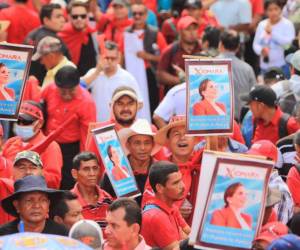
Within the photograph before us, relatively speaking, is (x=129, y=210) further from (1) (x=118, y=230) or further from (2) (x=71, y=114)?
(2) (x=71, y=114)

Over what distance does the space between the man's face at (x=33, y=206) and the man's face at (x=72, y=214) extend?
377mm

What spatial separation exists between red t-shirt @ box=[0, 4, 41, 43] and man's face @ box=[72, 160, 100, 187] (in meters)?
5.39

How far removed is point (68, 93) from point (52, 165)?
6.08 feet

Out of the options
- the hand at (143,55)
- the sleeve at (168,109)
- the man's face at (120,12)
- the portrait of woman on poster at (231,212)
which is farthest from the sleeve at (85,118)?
the portrait of woman on poster at (231,212)

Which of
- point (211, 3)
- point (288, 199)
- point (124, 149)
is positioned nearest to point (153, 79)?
point (211, 3)

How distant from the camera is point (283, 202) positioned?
38.0 ft

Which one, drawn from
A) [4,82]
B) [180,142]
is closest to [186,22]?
[180,142]

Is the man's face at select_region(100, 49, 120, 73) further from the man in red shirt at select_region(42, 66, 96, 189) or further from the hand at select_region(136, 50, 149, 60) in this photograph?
the hand at select_region(136, 50, 149, 60)

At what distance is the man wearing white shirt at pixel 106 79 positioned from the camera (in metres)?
15.9

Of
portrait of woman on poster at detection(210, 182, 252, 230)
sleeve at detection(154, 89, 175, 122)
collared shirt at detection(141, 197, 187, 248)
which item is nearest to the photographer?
portrait of woman on poster at detection(210, 182, 252, 230)

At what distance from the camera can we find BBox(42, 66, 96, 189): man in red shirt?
567 inches

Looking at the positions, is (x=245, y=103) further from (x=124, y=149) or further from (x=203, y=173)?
(x=203, y=173)

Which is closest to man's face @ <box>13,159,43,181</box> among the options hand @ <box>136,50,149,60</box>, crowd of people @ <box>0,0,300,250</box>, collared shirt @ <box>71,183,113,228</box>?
crowd of people @ <box>0,0,300,250</box>

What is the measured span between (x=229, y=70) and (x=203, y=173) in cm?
288
